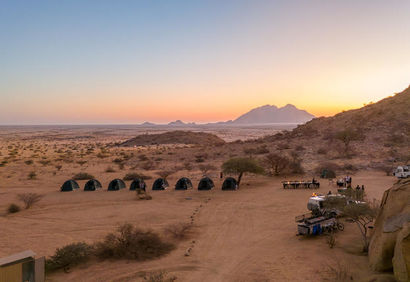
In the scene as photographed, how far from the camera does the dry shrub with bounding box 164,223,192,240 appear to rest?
1546 cm

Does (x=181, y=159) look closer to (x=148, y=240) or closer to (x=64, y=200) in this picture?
(x=64, y=200)

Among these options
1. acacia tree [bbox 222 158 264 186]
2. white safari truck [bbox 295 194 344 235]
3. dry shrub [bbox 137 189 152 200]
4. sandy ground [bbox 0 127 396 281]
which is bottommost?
sandy ground [bbox 0 127 396 281]

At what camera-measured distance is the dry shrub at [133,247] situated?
515 inches

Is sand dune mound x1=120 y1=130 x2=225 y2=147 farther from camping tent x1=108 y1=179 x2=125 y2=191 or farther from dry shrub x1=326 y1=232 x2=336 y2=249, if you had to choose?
dry shrub x1=326 y1=232 x2=336 y2=249

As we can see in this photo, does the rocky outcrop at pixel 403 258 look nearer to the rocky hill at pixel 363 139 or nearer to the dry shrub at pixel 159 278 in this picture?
the dry shrub at pixel 159 278

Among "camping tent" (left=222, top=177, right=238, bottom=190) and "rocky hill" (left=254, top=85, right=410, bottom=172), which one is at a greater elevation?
"rocky hill" (left=254, top=85, right=410, bottom=172)

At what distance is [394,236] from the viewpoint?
9562 millimetres

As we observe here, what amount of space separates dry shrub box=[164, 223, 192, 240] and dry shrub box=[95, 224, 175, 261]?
3.95 feet

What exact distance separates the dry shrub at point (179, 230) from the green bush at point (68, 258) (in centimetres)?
458

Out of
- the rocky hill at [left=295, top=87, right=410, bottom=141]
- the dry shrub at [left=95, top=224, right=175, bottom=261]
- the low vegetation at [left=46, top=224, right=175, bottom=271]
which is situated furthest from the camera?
the rocky hill at [left=295, top=87, right=410, bottom=141]

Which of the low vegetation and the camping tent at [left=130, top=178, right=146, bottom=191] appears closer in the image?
the low vegetation

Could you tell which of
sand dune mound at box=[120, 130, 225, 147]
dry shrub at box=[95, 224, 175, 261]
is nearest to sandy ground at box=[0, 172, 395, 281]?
dry shrub at box=[95, 224, 175, 261]

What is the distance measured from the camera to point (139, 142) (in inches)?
3706

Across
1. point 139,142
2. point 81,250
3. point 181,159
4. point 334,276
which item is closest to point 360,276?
point 334,276
